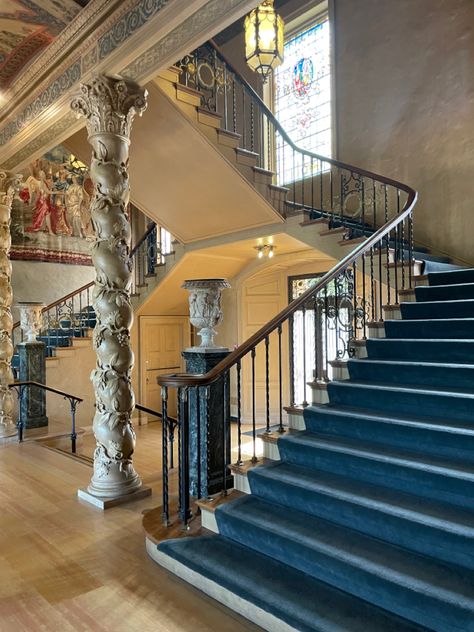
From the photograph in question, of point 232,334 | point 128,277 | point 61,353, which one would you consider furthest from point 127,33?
point 232,334

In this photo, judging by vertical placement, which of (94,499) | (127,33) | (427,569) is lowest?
(94,499)

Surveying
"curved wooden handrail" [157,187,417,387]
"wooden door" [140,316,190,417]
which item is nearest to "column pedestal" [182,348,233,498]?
"curved wooden handrail" [157,187,417,387]

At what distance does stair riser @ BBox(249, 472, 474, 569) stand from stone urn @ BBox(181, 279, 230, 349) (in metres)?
1.27

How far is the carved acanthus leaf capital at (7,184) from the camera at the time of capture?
648 cm

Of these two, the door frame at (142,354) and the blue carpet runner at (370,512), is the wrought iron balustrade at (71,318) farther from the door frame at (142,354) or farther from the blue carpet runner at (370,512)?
the blue carpet runner at (370,512)

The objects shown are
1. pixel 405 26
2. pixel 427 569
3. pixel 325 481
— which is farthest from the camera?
pixel 405 26

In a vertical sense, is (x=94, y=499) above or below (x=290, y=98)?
below

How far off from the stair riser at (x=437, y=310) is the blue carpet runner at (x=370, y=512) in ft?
0.93

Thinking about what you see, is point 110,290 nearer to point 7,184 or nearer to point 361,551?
point 361,551

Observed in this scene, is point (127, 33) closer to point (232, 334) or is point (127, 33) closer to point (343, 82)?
point (343, 82)

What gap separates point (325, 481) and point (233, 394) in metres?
7.02

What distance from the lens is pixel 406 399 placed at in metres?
3.47

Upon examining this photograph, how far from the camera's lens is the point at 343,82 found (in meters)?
8.31

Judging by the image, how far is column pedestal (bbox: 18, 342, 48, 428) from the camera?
7.23m
